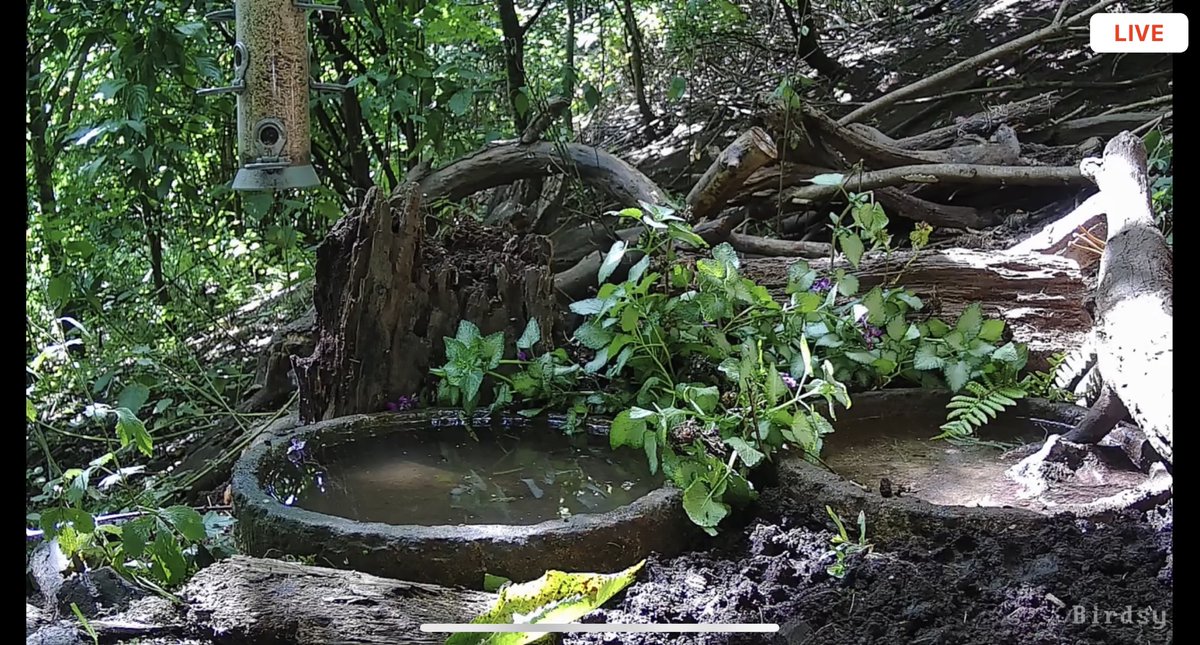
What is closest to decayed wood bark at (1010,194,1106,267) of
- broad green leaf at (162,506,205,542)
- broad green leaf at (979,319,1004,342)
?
broad green leaf at (979,319,1004,342)

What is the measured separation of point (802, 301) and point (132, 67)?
3.65 ft

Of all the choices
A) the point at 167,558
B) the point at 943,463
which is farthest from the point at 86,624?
the point at 943,463

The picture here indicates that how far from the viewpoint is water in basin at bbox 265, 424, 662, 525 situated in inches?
61.6

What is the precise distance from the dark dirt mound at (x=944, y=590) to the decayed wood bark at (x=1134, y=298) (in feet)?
0.47

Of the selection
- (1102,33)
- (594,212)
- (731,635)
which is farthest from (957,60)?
(731,635)

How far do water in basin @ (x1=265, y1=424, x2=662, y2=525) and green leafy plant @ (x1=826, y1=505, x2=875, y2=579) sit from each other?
30 cm

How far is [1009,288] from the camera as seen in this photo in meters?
1.78

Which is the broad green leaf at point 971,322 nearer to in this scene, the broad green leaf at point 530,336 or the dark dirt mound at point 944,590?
the dark dirt mound at point 944,590

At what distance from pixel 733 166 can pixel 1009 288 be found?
54 cm

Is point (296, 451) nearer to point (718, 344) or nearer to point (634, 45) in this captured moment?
point (718, 344)

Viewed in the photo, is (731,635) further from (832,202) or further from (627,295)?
(832,202)

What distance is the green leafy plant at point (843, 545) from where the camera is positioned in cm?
139

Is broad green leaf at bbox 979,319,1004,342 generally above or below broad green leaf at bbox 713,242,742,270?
below

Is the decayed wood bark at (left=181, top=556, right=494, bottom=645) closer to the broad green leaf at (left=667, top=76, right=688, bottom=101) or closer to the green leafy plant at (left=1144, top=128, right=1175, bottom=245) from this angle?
the broad green leaf at (left=667, top=76, right=688, bottom=101)
